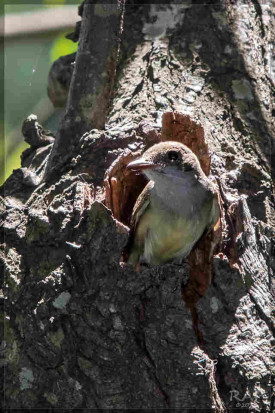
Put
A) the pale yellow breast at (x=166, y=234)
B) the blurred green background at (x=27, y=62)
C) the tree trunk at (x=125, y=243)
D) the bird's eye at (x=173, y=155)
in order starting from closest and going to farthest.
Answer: the tree trunk at (x=125, y=243)
the bird's eye at (x=173, y=155)
the pale yellow breast at (x=166, y=234)
the blurred green background at (x=27, y=62)

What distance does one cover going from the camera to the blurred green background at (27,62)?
5.89m

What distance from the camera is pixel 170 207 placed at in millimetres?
4520

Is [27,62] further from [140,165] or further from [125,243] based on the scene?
[125,243]

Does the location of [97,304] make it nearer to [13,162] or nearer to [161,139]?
[161,139]

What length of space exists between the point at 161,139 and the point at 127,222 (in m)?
0.58

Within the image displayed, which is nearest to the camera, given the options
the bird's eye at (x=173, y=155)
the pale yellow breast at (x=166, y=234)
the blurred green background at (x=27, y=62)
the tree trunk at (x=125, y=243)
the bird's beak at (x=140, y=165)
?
the tree trunk at (x=125, y=243)

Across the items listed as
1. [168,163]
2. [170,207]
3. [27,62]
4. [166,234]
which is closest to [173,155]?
[168,163]

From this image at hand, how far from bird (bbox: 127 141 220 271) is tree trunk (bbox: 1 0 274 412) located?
10 centimetres

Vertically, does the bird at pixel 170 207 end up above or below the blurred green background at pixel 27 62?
below

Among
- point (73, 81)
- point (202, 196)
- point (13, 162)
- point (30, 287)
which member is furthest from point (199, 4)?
point (30, 287)

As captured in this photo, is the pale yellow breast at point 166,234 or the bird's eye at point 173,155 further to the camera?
the pale yellow breast at point 166,234

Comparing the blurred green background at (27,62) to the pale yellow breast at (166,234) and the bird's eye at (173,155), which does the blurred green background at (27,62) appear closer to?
the pale yellow breast at (166,234)

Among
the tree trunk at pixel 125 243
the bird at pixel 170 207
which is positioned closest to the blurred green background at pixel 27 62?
→ the tree trunk at pixel 125 243

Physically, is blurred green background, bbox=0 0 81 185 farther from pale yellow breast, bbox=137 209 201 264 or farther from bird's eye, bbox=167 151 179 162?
bird's eye, bbox=167 151 179 162
